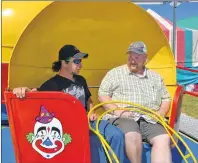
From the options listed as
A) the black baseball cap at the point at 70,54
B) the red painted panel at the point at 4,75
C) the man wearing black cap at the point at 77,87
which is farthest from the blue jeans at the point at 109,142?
the red painted panel at the point at 4,75

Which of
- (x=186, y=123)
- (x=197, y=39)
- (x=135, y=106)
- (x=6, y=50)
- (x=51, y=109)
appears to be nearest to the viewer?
(x=51, y=109)

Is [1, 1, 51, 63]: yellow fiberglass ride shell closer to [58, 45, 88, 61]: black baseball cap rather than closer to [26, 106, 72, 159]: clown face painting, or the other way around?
[58, 45, 88, 61]: black baseball cap

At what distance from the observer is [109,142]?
3213 mm

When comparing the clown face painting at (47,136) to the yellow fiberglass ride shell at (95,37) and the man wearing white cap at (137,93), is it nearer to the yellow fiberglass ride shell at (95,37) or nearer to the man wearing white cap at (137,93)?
the man wearing white cap at (137,93)

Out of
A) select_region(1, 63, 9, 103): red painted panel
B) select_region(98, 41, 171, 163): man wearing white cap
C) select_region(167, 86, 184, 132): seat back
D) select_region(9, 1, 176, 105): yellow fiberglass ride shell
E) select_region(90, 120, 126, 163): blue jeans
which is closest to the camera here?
select_region(90, 120, 126, 163): blue jeans

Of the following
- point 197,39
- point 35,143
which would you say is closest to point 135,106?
point 35,143

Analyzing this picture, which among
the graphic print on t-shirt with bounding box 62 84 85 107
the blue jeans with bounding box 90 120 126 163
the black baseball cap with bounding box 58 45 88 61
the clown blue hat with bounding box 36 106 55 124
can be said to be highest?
the black baseball cap with bounding box 58 45 88 61

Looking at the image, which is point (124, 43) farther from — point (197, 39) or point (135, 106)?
point (197, 39)

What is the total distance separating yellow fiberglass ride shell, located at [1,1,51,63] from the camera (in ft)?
13.3

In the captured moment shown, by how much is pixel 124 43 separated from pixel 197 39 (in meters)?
5.95

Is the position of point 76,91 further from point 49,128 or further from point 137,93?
point 49,128

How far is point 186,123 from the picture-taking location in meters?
4.99

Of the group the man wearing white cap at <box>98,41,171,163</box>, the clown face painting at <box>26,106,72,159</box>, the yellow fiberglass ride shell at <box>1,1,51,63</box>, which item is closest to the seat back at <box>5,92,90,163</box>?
the clown face painting at <box>26,106,72,159</box>

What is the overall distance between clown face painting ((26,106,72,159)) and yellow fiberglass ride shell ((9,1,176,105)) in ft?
3.62
